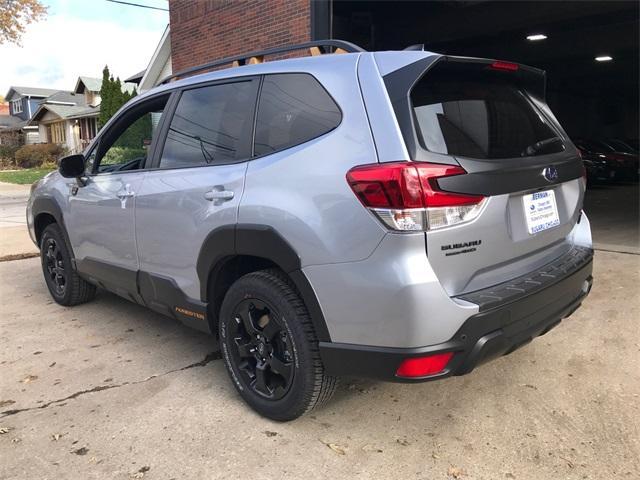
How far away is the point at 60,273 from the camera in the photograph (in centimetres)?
495


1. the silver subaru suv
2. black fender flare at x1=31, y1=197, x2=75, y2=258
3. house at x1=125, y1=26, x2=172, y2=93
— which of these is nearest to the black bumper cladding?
the silver subaru suv

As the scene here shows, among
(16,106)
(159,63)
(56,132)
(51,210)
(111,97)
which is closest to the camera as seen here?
(51,210)

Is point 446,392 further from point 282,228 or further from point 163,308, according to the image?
point 163,308

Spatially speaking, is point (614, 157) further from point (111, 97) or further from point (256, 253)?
point (111, 97)

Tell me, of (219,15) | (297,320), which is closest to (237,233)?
(297,320)

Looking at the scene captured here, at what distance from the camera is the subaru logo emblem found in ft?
8.73

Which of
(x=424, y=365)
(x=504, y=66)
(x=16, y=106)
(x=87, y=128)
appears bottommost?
(x=424, y=365)

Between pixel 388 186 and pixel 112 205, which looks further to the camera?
pixel 112 205

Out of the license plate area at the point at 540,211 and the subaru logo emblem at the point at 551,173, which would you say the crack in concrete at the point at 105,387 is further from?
the subaru logo emblem at the point at 551,173

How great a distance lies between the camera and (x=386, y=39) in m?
12.0

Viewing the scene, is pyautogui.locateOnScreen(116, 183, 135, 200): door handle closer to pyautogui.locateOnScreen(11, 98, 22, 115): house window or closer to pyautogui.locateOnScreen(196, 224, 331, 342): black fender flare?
pyautogui.locateOnScreen(196, 224, 331, 342): black fender flare

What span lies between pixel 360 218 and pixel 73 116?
131ft

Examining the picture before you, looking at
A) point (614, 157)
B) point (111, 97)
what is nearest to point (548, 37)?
point (614, 157)

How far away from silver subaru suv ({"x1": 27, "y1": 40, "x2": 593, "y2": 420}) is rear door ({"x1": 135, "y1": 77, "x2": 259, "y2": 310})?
0.01 meters
